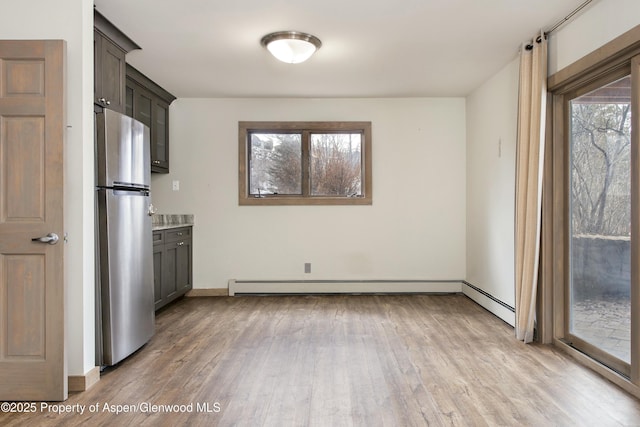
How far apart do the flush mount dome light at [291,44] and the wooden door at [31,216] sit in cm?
150

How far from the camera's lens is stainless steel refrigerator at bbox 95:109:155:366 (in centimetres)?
279

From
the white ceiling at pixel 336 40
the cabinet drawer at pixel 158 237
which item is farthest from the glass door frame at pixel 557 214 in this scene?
the cabinet drawer at pixel 158 237

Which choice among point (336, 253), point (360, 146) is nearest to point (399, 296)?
point (336, 253)

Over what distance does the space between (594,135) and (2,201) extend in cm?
368

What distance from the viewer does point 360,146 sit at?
17.7ft

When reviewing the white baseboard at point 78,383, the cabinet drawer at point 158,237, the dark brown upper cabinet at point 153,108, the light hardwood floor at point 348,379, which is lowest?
the light hardwood floor at point 348,379

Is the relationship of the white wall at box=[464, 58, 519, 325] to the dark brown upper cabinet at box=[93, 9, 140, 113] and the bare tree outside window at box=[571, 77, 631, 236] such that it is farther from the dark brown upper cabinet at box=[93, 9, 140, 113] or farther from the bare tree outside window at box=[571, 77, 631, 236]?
the dark brown upper cabinet at box=[93, 9, 140, 113]

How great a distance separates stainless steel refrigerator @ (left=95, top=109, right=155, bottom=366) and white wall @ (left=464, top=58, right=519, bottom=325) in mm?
3119

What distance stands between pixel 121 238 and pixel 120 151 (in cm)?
59

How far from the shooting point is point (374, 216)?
534cm

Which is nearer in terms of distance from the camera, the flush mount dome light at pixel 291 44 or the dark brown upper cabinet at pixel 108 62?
the dark brown upper cabinet at pixel 108 62

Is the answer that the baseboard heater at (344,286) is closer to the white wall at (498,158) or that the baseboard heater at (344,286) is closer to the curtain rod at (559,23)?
the white wall at (498,158)

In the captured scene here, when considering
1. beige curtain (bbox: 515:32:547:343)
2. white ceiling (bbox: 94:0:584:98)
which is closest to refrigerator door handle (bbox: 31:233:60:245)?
white ceiling (bbox: 94:0:584:98)

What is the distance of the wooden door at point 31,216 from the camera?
2.38 m
